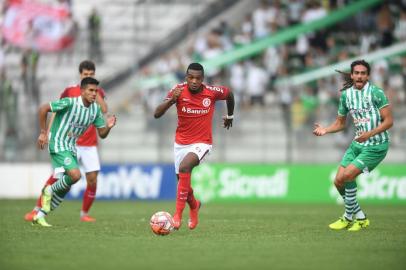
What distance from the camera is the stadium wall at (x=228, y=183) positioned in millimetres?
23781

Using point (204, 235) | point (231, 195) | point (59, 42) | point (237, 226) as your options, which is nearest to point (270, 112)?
point (231, 195)

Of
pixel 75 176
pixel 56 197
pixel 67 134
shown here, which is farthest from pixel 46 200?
pixel 67 134

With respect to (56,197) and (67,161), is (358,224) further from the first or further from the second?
(56,197)

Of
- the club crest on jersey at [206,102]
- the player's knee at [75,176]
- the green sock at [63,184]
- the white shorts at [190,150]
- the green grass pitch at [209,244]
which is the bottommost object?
the green grass pitch at [209,244]

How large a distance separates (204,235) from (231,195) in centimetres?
1116

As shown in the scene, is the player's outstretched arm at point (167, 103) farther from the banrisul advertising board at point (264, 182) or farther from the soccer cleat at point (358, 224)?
the banrisul advertising board at point (264, 182)

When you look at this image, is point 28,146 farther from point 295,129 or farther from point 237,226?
point 237,226

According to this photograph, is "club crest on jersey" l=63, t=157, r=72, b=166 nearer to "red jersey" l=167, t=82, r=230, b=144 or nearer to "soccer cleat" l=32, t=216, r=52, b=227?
"soccer cleat" l=32, t=216, r=52, b=227

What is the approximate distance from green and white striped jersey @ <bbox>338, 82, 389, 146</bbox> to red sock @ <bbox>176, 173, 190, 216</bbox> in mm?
2694

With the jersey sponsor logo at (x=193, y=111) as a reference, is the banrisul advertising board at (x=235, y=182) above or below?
below

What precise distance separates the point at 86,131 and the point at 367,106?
17.0 feet

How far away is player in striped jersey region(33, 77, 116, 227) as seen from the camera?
14.9 meters

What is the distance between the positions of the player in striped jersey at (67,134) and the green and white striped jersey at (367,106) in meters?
3.66

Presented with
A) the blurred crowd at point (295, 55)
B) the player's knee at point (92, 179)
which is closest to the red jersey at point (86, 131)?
the player's knee at point (92, 179)
